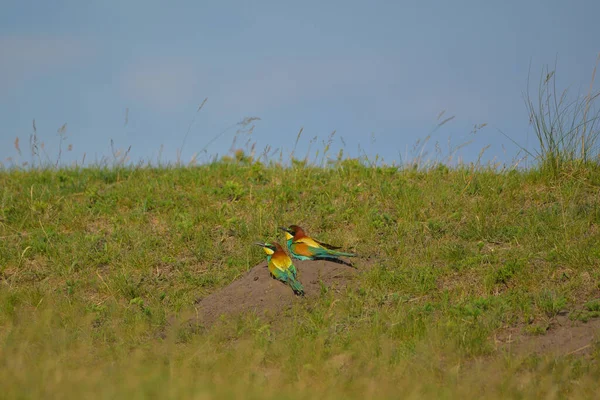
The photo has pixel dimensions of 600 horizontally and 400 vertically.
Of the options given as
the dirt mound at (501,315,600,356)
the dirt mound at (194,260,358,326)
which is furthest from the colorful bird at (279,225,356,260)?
the dirt mound at (501,315,600,356)

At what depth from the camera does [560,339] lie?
23.0ft

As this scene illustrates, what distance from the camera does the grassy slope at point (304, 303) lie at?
19.4ft

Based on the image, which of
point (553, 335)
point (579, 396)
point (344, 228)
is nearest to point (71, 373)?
point (579, 396)

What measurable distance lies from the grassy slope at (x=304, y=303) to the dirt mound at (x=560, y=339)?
177 millimetres

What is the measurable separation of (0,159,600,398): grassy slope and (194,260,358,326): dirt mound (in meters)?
0.26

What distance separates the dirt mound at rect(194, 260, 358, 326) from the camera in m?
7.94

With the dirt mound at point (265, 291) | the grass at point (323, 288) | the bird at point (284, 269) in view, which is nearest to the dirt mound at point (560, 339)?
the grass at point (323, 288)

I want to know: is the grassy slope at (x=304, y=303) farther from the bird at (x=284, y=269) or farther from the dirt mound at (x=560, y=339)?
the bird at (x=284, y=269)

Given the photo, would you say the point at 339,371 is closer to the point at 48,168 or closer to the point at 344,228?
the point at 344,228

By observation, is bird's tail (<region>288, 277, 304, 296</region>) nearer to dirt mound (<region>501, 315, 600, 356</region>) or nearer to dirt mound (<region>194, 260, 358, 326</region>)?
dirt mound (<region>194, 260, 358, 326</region>)

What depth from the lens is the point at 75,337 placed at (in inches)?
302

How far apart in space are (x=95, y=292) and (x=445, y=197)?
18.4 ft

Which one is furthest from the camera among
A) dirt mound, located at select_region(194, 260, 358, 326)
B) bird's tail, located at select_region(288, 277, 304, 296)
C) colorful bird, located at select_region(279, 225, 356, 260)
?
colorful bird, located at select_region(279, 225, 356, 260)

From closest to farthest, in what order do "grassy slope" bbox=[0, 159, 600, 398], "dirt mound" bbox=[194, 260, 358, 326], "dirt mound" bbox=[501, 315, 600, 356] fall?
"grassy slope" bbox=[0, 159, 600, 398], "dirt mound" bbox=[501, 315, 600, 356], "dirt mound" bbox=[194, 260, 358, 326]
